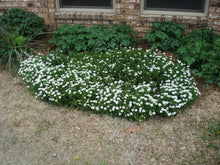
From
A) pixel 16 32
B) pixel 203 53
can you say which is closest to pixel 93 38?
pixel 16 32

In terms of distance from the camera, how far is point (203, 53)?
15.1ft

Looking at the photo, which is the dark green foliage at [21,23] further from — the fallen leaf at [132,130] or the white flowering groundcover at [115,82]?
the fallen leaf at [132,130]

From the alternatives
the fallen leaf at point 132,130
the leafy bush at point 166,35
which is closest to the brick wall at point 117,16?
the leafy bush at point 166,35

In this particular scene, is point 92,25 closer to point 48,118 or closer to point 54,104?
point 54,104

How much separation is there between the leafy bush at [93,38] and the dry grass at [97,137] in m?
1.69

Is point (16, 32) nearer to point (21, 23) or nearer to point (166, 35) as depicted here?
point (21, 23)

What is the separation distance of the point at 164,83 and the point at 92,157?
1.95 metres

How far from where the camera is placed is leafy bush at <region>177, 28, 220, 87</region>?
448 cm

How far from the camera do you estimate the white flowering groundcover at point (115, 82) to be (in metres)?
3.84

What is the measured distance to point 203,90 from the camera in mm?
4461

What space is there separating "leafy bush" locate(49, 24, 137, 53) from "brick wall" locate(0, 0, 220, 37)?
32 cm

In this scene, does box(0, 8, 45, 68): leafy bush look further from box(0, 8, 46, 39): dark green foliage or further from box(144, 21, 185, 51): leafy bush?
box(144, 21, 185, 51): leafy bush

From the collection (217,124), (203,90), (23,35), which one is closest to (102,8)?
(23,35)

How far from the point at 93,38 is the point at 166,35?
5.34 feet
